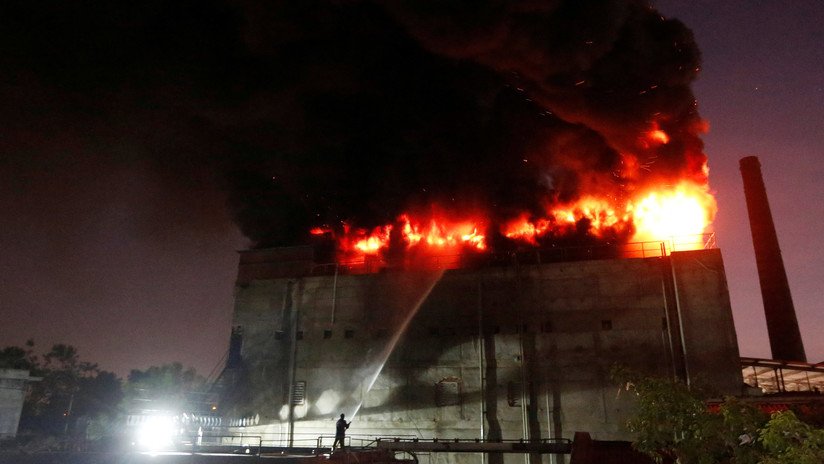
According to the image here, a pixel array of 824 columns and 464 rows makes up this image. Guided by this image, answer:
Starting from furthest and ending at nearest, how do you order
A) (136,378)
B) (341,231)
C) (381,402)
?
(136,378)
(341,231)
(381,402)

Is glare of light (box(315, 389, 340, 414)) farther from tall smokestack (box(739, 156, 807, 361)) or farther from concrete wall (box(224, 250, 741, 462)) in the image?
tall smokestack (box(739, 156, 807, 361))

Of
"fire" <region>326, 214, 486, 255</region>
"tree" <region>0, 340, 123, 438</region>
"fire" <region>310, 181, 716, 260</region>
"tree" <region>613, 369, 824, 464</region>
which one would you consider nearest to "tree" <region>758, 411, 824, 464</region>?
"tree" <region>613, 369, 824, 464</region>

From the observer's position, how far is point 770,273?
32594 millimetres

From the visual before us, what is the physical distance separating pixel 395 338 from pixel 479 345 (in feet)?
12.9

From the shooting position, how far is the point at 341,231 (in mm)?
31688

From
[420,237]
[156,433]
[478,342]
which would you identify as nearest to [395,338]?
[478,342]

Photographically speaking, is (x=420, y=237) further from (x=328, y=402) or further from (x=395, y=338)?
(x=328, y=402)

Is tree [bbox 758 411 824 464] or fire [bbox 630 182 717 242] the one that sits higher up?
fire [bbox 630 182 717 242]

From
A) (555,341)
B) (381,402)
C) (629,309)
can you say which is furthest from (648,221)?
(381,402)

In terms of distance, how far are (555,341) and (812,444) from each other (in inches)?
668

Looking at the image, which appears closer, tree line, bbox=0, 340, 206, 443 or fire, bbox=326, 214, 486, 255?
fire, bbox=326, 214, 486, 255

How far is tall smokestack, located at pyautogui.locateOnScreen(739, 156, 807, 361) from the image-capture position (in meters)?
31.3

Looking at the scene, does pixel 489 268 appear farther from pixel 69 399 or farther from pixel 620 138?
pixel 69 399

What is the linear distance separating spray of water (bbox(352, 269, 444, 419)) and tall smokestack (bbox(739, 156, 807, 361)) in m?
21.3
